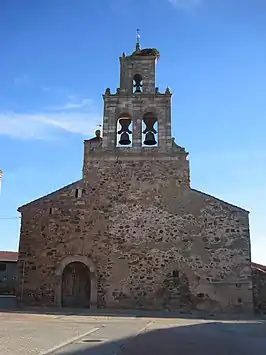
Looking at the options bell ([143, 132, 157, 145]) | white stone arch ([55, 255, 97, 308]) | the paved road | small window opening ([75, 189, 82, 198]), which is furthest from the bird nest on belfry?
the paved road

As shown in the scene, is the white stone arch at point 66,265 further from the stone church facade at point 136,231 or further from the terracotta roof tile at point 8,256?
the terracotta roof tile at point 8,256

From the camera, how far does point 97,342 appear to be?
7496 millimetres

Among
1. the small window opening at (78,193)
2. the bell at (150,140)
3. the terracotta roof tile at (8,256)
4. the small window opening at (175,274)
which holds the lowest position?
the small window opening at (175,274)

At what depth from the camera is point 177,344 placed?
7.70 m

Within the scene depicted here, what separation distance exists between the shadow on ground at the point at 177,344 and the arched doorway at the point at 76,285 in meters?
9.87

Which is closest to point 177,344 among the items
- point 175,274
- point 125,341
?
point 125,341

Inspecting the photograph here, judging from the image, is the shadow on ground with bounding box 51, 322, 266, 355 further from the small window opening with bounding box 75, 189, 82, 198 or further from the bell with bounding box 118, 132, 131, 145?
the bell with bounding box 118, 132, 131, 145

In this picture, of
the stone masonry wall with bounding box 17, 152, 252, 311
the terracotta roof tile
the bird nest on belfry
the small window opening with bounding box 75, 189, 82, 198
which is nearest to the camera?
the stone masonry wall with bounding box 17, 152, 252, 311

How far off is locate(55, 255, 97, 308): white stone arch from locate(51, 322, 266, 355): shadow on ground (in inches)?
342

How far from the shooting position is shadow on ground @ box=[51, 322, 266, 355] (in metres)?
6.68

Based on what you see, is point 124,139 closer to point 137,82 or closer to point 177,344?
point 137,82

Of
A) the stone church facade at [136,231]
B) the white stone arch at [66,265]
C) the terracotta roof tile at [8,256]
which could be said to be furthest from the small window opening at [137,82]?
the terracotta roof tile at [8,256]

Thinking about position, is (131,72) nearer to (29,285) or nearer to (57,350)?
(29,285)

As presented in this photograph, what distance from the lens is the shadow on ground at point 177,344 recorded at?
668 cm
